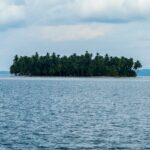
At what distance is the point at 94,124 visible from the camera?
66.2 meters

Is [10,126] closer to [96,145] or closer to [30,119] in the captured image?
[30,119]

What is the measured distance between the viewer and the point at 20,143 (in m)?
50.7

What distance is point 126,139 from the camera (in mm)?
52969

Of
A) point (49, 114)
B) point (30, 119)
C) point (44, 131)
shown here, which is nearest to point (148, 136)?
point (44, 131)

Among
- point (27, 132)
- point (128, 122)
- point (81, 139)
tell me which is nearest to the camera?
point (81, 139)

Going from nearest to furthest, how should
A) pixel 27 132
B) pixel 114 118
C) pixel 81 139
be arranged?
pixel 81 139 < pixel 27 132 < pixel 114 118

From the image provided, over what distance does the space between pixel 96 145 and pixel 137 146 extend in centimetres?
344

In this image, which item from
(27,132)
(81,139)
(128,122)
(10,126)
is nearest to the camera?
(81,139)

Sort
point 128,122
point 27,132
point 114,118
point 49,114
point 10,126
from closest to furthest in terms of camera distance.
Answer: point 27,132 < point 10,126 < point 128,122 < point 114,118 < point 49,114

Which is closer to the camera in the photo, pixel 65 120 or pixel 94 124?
pixel 94 124

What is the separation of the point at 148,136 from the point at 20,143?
1214 cm

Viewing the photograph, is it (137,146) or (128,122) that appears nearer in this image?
(137,146)

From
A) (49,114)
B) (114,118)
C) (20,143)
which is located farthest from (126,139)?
(49,114)

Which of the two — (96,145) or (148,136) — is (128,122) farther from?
(96,145)
